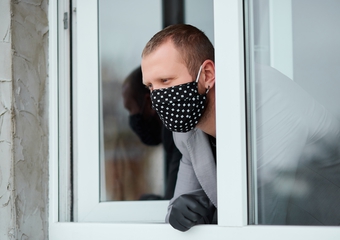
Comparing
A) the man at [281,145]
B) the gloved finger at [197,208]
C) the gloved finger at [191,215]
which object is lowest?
the gloved finger at [191,215]

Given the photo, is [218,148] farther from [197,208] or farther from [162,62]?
[162,62]

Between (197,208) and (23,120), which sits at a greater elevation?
(23,120)

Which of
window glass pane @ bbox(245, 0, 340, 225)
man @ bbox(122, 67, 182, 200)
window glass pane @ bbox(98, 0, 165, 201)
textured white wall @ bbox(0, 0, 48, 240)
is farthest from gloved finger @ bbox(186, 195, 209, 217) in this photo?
man @ bbox(122, 67, 182, 200)

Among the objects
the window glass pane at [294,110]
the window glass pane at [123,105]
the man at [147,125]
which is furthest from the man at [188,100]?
the man at [147,125]

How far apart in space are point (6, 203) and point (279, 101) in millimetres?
1217

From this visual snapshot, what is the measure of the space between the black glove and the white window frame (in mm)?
36

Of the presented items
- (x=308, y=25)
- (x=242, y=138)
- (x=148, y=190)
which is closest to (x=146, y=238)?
(x=242, y=138)

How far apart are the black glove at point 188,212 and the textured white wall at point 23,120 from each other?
29.4 inches

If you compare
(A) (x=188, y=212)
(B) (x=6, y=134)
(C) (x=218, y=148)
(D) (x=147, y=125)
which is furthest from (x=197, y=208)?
(D) (x=147, y=125)

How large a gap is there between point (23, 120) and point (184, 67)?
0.79 meters

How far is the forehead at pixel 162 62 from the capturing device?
1.98 m

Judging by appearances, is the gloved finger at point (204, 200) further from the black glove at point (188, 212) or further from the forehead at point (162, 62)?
the forehead at point (162, 62)

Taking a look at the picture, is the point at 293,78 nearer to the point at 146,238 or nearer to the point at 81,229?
the point at 146,238

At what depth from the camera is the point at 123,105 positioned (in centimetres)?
327
